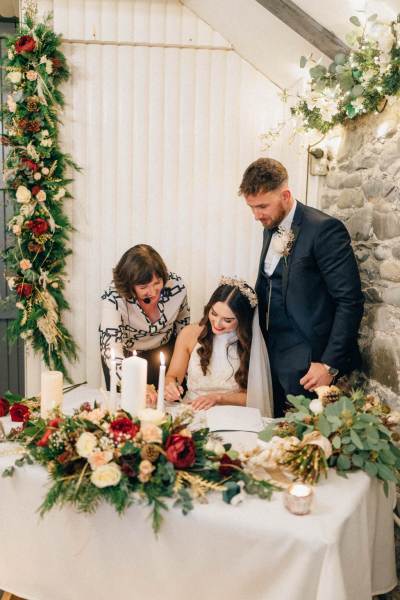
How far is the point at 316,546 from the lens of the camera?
1286 millimetres

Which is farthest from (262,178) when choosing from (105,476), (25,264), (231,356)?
(25,264)

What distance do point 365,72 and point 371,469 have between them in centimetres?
164

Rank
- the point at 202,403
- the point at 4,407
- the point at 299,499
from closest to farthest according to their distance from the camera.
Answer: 1. the point at 299,499
2. the point at 4,407
3. the point at 202,403

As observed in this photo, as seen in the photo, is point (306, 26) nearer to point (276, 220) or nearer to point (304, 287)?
point (276, 220)

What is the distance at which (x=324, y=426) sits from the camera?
160 centimetres

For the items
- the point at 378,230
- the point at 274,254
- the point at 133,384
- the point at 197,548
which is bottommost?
the point at 197,548

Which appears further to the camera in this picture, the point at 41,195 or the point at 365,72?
the point at 41,195

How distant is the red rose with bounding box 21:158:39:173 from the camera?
331 cm

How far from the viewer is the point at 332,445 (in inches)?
62.6

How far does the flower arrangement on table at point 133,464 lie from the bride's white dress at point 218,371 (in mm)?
981

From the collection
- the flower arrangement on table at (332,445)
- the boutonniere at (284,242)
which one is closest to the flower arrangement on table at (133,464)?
the flower arrangement on table at (332,445)

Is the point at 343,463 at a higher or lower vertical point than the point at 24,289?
lower

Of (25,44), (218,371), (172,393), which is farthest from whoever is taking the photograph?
(25,44)

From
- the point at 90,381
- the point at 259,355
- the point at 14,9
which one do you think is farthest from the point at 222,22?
the point at 90,381
